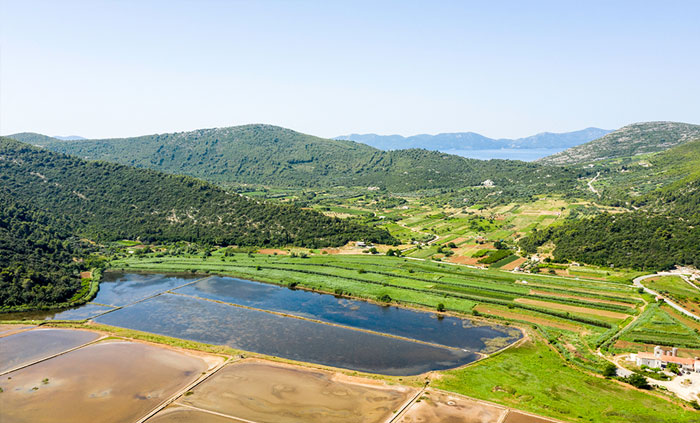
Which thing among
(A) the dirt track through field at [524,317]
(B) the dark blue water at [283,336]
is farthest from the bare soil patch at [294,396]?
(A) the dirt track through field at [524,317]

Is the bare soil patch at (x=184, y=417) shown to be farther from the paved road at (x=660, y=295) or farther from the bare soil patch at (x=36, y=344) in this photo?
the paved road at (x=660, y=295)

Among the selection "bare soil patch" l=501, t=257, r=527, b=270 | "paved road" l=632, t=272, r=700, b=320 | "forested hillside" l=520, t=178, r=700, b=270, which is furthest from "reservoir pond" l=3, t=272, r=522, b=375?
"forested hillside" l=520, t=178, r=700, b=270

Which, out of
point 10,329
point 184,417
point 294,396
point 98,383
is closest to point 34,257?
point 10,329

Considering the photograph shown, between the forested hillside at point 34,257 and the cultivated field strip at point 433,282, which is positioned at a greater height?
the forested hillside at point 34,257

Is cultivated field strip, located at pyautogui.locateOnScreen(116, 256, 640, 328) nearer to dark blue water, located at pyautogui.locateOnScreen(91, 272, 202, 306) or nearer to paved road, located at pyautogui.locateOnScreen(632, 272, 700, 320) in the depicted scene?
paved road, located at pyautogui.locateOnScreen(632, 272, 700, 320)

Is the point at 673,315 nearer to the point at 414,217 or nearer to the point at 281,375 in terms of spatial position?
the point at 281,375

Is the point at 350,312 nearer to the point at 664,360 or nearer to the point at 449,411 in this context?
the point at 449,411

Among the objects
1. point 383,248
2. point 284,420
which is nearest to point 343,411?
point 284,420
